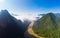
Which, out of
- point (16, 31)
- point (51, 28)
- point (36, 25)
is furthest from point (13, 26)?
point (51, 28)

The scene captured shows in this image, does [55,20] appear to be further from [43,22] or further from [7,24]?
[7,24]

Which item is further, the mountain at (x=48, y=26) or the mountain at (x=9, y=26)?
the mountain at (x=9, y=26)

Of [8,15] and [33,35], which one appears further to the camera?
[8,15]

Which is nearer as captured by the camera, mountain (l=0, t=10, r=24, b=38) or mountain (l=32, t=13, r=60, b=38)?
mountain (l=32, t=13, r=60, b=38)

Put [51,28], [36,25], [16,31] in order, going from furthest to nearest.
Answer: [16,31] → [51,28] → [36,25]

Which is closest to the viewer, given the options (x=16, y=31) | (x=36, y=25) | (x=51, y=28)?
(x=36, y=25)
